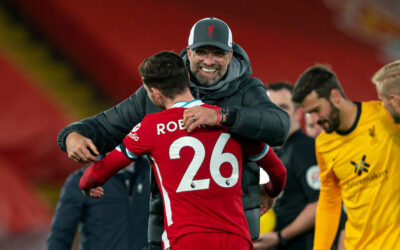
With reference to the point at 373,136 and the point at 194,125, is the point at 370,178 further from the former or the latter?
the point at 194,125

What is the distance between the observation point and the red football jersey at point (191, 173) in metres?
2.70

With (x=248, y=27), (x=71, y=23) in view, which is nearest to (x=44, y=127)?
(x=71, y=23)

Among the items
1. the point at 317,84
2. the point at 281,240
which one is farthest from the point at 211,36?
the point at 281,240

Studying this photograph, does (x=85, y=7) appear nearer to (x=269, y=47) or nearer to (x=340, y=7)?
(x=269, y=47)

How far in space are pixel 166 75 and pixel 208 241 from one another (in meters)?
0.70

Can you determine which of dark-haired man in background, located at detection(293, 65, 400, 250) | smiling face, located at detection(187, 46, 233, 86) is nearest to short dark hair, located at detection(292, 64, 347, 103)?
dark-haired man in background, located at detection(293, 65, 400, 250)

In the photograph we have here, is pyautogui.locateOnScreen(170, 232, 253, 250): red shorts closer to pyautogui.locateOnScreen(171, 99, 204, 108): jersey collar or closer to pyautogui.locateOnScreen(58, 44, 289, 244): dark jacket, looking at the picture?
pyautogui.locateOnScreen(58, 44, 289, 244): dark jacket

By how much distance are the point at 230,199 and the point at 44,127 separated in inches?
247

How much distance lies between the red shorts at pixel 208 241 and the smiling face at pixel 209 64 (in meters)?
0.75

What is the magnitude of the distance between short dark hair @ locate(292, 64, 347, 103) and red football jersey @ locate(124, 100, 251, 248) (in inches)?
49.2

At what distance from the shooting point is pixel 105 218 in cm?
388

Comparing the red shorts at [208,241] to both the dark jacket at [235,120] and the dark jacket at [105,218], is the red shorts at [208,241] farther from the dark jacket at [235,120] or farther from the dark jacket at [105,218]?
the dark jacket at [105,218]

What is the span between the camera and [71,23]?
973 centimetres

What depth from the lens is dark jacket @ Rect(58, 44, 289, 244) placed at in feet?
9.27
